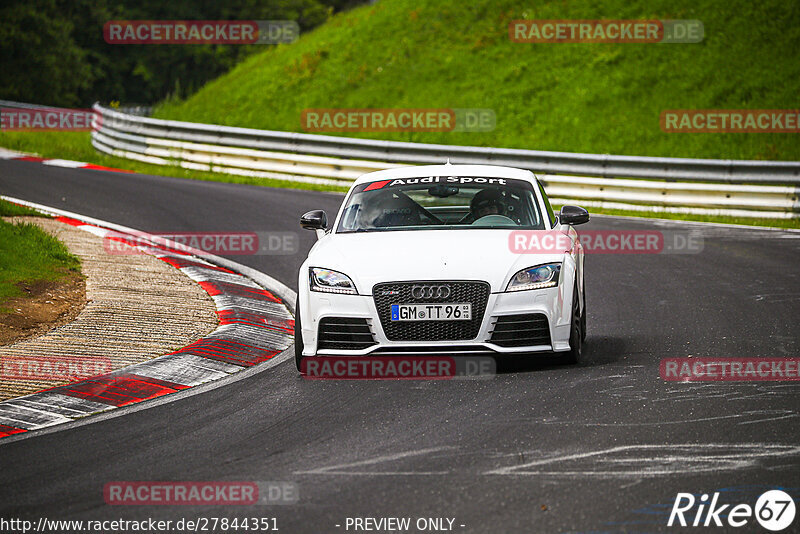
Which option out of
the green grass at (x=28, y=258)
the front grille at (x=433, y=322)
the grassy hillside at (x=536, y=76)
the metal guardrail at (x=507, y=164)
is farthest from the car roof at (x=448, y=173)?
the grassy hillside at (x=536, y=76)

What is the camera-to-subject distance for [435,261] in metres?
8.21

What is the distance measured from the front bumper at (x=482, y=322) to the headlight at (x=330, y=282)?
44 millimetres

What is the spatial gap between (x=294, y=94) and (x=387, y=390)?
26574 mm

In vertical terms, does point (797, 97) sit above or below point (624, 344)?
above

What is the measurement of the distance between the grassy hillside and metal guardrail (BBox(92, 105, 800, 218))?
4.13 metres

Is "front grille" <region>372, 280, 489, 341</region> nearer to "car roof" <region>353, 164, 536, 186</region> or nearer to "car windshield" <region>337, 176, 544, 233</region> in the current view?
"car windshield" <region>337, 176, 544, 233</region>

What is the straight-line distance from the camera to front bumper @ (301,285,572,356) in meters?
8.06

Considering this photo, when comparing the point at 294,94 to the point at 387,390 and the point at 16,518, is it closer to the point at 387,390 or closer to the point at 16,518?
the point at 387,390

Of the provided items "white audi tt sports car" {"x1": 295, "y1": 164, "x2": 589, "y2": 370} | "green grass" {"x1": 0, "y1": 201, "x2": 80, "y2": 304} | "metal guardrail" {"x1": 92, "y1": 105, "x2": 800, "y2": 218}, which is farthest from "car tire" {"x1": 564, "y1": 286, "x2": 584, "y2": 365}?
"metal guardrail" {"x1": 92, "y1": 105, "x2": 800, "y2": 218}

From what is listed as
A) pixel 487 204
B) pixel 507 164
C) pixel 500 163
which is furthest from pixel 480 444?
pixel 507 164

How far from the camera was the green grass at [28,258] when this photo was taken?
11.2 m

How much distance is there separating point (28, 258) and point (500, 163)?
12224mm

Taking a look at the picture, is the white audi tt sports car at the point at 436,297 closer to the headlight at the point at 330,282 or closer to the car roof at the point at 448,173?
the headlight at the point at 330,282

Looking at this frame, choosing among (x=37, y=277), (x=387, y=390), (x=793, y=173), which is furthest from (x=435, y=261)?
(x=793, y=173)
